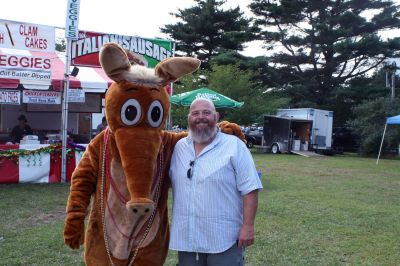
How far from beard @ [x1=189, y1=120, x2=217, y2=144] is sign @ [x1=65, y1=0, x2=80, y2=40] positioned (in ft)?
24.7

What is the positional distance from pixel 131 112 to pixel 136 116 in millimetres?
38

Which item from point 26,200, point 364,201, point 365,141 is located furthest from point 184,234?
point 365,141

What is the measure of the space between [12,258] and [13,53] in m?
6.21

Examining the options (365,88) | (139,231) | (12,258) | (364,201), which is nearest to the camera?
(139,231)

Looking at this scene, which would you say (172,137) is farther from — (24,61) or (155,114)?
(24,61)

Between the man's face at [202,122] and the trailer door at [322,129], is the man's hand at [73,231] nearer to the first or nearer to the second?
the man's face at [202,122]

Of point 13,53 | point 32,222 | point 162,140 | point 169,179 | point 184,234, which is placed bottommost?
point 32,222

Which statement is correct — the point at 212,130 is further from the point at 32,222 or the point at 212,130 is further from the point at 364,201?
the point at 364,201

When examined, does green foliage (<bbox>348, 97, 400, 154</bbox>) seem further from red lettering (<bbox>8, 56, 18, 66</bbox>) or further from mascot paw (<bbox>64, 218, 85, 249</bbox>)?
mascot paw (<bbox>64, 218, 85, 249</bbox>)

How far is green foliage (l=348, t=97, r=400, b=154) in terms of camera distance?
2397cm

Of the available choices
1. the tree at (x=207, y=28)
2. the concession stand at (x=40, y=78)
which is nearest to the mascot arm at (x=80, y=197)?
the concession stand at (x=40, y=78)

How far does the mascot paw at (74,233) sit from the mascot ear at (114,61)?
91 centimetres

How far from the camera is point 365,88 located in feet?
99.8

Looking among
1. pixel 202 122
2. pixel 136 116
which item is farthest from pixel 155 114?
pixel 202 122
